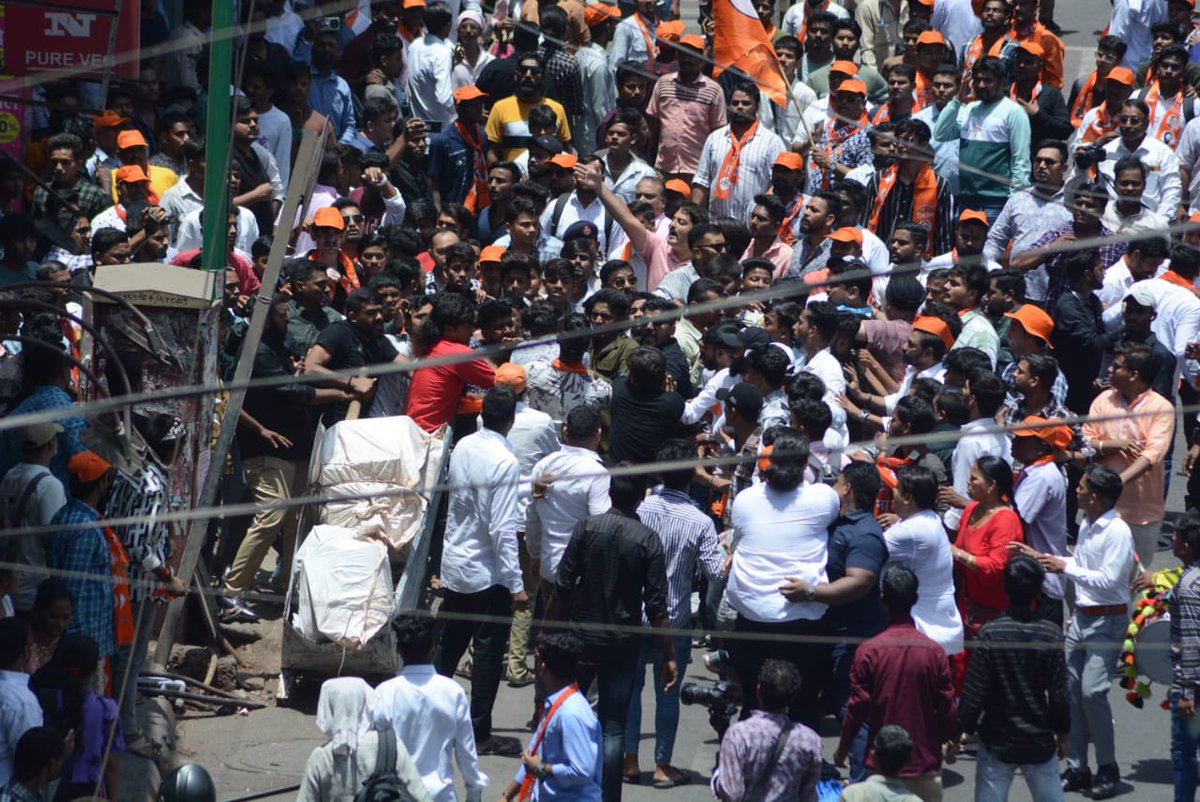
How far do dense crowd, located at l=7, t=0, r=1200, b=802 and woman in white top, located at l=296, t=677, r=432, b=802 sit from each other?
2cm

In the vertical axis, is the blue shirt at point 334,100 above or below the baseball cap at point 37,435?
above

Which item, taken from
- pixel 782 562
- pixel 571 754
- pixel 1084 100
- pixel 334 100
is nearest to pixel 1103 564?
pixel 782 562

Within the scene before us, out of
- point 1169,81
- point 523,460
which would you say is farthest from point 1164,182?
point 523,460

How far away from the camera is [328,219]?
1115 cm

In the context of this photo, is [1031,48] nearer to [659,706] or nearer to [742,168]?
[742,168]

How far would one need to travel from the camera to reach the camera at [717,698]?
7.98m

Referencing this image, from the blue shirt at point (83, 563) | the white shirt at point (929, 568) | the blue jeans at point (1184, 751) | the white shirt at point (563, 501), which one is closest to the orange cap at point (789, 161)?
the white shirt at point (563, 501)

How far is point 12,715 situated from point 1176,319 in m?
7.28

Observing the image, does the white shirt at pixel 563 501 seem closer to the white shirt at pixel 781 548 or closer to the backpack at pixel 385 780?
the white shirt at pixel 781 548

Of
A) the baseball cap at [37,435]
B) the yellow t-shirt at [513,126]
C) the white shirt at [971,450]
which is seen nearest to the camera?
the baseball cap at [37,435]

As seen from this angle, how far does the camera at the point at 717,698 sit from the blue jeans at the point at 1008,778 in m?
1.13

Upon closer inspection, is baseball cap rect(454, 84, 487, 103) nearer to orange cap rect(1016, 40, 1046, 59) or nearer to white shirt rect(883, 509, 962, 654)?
orange cap rect(1016, 40, 1046, 59)

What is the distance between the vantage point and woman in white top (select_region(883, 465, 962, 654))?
316 inches

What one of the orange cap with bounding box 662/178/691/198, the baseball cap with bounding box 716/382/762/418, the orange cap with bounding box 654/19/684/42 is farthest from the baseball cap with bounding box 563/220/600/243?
the orange cap with bounding box 654/19/684/42
